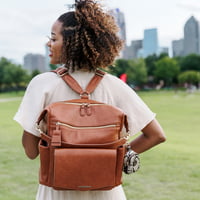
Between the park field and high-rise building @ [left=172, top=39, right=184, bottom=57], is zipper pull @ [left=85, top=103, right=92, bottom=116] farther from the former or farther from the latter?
high-rise building @ [left=172, top=39, right=184, bottom=57]

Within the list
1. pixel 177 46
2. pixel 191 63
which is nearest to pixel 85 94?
pixel 191 63

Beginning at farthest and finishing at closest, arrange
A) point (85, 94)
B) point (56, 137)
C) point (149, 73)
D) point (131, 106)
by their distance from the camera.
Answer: point (149, 73), point (131, 106), point (85, 94), point (56, 137)

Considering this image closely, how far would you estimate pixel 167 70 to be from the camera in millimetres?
73375

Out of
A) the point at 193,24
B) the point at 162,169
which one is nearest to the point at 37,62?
the point at 193,24

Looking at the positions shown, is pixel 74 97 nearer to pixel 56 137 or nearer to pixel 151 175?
pixel 56 137

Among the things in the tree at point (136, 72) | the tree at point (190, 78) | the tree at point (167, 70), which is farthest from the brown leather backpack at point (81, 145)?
the tree at point (167, 70)

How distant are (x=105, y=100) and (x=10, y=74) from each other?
70540mm

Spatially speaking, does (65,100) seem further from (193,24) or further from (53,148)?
(193,24)

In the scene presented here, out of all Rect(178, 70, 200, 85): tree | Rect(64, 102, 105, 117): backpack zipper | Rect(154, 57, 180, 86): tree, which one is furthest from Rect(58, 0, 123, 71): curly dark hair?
Rect(154, 57, 180, 86): tree

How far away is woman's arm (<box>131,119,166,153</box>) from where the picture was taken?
1.75m

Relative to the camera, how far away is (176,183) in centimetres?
521

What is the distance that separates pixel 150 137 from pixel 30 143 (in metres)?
0.56

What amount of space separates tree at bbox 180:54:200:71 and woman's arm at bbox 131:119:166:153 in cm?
7865

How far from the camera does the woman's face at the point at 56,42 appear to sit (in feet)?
5.50
